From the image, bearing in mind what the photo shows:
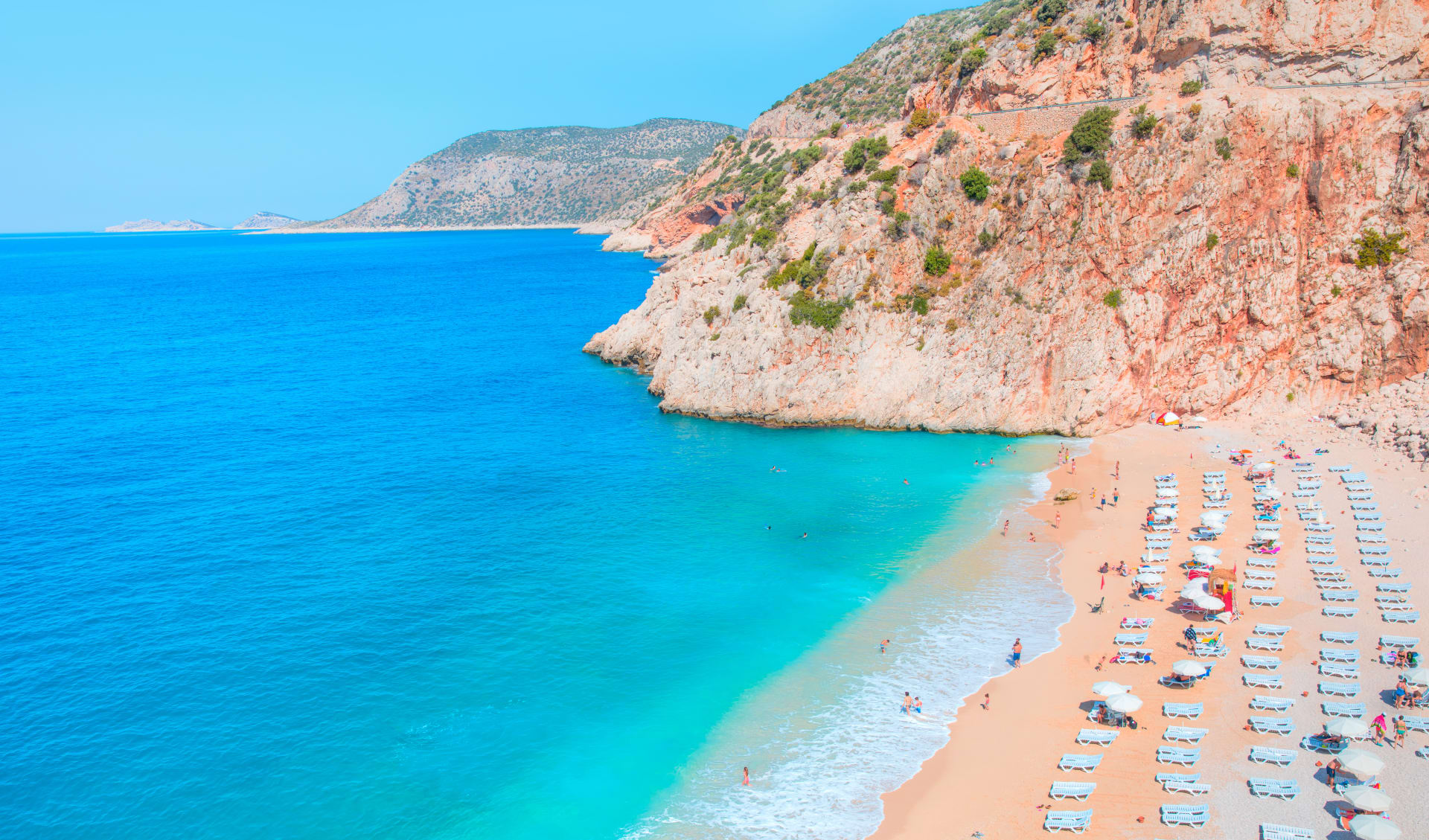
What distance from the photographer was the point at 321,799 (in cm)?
2106

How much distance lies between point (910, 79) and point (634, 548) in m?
108

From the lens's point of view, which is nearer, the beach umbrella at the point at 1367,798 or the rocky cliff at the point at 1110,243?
the beach umbrella at the point at 1367,798

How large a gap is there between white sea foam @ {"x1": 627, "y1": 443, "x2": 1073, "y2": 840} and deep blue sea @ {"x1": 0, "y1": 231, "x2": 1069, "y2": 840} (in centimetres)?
10

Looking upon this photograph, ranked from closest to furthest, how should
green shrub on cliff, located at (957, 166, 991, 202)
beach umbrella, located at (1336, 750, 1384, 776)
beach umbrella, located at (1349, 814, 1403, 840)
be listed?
beach umbrella, located at (1349, 814, 1403, 840) → beach umbrella, located at (1336, 750, 1384, 776) → green shrub on cliff, located at (957, 166, 991, 202)

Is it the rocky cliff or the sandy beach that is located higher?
the rocky cliff

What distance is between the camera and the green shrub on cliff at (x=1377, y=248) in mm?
42656

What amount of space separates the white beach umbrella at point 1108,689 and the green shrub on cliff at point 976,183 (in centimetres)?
3401

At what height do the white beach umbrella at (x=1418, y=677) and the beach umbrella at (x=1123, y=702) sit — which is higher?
the white beach umbrella at (x=1418, y=677)

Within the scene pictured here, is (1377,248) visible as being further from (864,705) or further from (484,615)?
(484,615)

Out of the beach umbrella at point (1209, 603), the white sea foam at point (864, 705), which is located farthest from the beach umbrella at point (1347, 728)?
the white sea foam at point (864, 705)

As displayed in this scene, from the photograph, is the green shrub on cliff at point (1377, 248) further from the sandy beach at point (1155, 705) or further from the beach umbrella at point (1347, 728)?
the beach umbrella at point (1347, 728)

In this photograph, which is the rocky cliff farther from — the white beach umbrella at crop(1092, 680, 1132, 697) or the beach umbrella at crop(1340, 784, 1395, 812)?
the beach umbrella at crop(1340, 784, 1395, 812)

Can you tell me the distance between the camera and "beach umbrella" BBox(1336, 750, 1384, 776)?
19039mm

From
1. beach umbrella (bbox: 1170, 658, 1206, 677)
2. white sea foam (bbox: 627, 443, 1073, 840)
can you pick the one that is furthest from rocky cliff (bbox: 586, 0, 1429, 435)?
beach umbrella (bbox: 1170, 658, 1206, 677)
